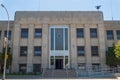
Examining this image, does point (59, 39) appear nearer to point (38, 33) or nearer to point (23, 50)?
point (38, 33)

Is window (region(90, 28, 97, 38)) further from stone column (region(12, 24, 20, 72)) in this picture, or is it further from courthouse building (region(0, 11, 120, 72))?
stone column (region(12, 24, 20, 72))

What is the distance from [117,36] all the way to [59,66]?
509 inches

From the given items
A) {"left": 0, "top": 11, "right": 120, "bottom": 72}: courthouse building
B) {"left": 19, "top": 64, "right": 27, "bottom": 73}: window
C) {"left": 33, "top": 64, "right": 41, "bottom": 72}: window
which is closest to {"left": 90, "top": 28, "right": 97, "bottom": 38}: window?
{"left": 0, "top": 11, "right": 120, "bottom": 72}: courthouse building

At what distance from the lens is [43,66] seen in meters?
46.2

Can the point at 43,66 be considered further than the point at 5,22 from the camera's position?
No

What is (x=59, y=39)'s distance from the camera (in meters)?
47.7

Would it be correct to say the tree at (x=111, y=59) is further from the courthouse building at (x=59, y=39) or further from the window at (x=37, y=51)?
the window at (x=37, y=51)

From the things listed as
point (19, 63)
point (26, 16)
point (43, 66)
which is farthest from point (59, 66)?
point (26, 16)

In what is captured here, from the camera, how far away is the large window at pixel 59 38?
47.3 meters

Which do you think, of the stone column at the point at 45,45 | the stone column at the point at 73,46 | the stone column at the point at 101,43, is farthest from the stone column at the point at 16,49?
the stone column at the point at 101,43

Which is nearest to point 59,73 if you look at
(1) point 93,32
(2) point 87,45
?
(2) point 87,45

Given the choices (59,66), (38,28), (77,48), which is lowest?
(59,66)

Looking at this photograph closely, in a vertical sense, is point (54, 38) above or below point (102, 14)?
below

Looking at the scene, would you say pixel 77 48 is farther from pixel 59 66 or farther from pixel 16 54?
pixel 16 54
